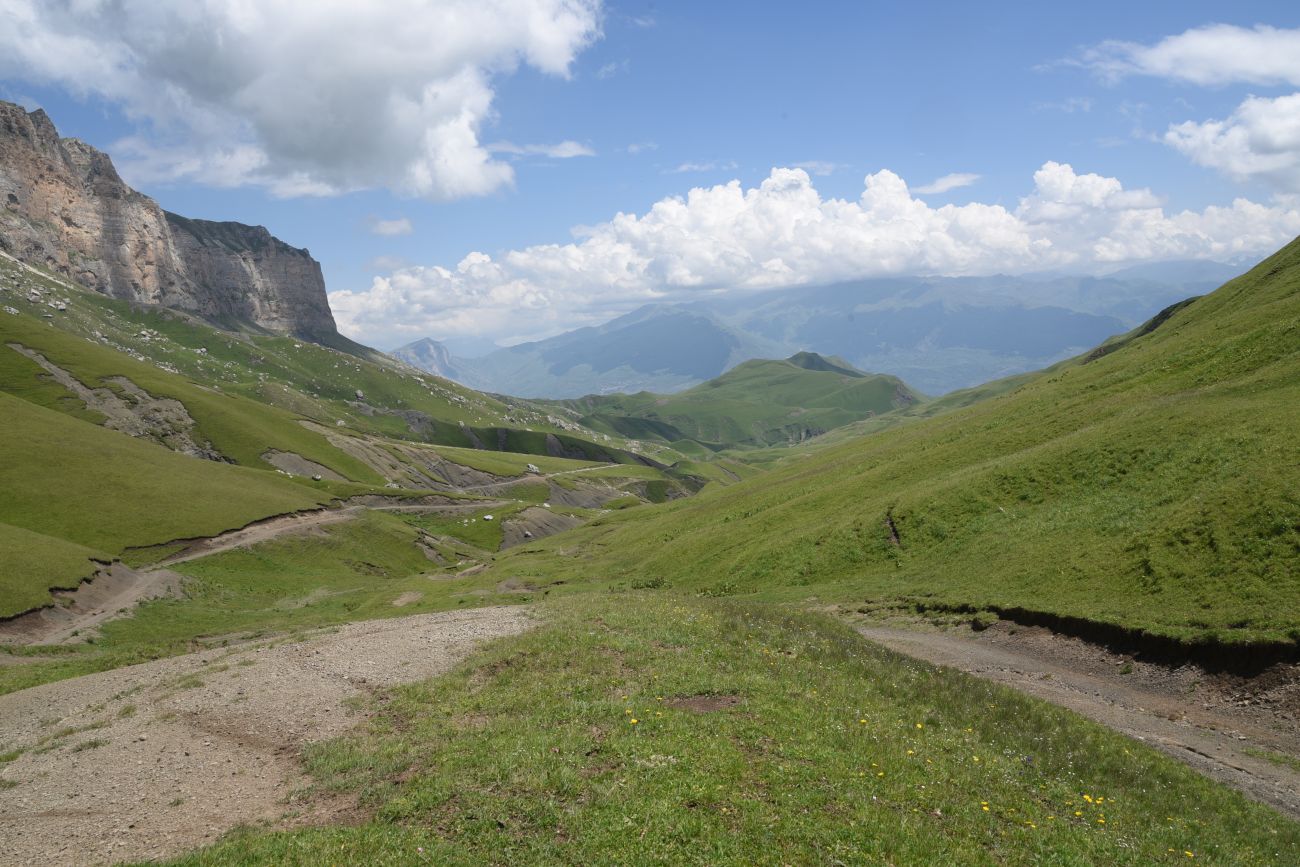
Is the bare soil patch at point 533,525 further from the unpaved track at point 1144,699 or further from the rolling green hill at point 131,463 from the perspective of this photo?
the unpaved track at point 1144,699

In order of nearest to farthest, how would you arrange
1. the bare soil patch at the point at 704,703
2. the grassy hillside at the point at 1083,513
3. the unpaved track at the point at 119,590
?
the bare soil patch at the point at 704,703 → the grassy hillside at the point at 1083,513 → the unpaved track at the point at 119,590

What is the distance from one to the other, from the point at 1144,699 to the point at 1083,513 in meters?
15.7

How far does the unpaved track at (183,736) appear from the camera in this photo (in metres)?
14.5

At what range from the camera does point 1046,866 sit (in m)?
13.0

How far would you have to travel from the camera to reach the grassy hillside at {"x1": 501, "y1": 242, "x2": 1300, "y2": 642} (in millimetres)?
30047

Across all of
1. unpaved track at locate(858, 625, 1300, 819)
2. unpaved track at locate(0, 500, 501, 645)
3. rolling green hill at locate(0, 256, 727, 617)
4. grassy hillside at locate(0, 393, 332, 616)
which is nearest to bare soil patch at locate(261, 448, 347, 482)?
rolling green hill at locate(0, 256, 727, 617)

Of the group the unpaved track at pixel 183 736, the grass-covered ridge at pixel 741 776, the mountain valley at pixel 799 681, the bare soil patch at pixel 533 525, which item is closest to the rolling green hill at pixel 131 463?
the mountain valley at pixel 799 681

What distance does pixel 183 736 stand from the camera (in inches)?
782

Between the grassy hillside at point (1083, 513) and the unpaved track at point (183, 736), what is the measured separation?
25.8m

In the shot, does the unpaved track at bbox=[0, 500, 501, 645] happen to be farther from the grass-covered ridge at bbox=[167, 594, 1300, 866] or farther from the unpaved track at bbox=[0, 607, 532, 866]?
the grass-covered ridge at bbox=[167, 594, 1300, 866]

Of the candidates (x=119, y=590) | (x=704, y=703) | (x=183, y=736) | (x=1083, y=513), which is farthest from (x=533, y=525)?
(x=704, y=703)

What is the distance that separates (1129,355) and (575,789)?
272 feet

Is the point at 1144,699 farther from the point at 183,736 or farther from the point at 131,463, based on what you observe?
the point at 131,463

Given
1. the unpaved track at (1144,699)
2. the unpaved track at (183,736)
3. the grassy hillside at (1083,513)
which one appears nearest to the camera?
the unpaved track at (183,736)
